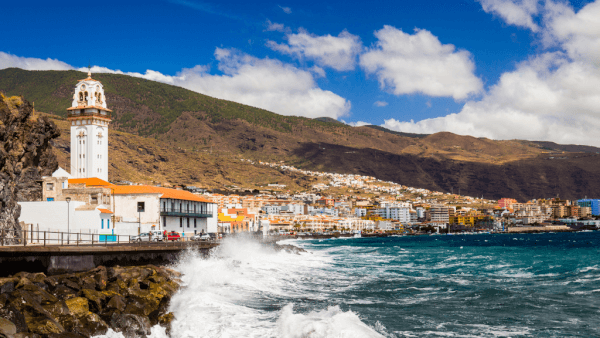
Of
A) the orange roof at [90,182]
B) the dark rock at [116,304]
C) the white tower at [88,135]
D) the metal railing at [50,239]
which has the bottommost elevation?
the dark rock at [116,304]

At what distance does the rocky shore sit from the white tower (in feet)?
165

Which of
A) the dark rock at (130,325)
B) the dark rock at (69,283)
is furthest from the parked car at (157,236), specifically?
the dark rock at (130,325)

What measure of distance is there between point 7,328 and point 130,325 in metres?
3.84

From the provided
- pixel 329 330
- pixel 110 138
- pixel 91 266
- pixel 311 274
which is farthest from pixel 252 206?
pixel 329 330

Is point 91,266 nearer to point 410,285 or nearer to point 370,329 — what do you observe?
point 370,329

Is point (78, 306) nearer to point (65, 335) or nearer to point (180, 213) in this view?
point (65, 335)

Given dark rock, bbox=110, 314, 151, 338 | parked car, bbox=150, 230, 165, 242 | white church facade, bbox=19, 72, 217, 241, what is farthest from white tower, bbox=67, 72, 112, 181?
dark rock, bbox=110, 314, 151, 338

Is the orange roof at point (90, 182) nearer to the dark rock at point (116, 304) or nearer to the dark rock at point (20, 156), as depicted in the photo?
the dark rock at point (20, 156)

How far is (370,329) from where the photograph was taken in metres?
16.0

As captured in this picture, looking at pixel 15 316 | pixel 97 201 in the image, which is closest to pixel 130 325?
pixel 15 316

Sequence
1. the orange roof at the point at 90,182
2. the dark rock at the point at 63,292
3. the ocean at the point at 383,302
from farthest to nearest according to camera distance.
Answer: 1. the orange roof at the point at 90,182
2. the dark rock at the point at 63,292
3. the ocean at the point at 383,302

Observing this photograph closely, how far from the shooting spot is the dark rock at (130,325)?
51.8 feet

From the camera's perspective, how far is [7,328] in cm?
1280

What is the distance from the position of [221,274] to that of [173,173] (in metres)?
174
